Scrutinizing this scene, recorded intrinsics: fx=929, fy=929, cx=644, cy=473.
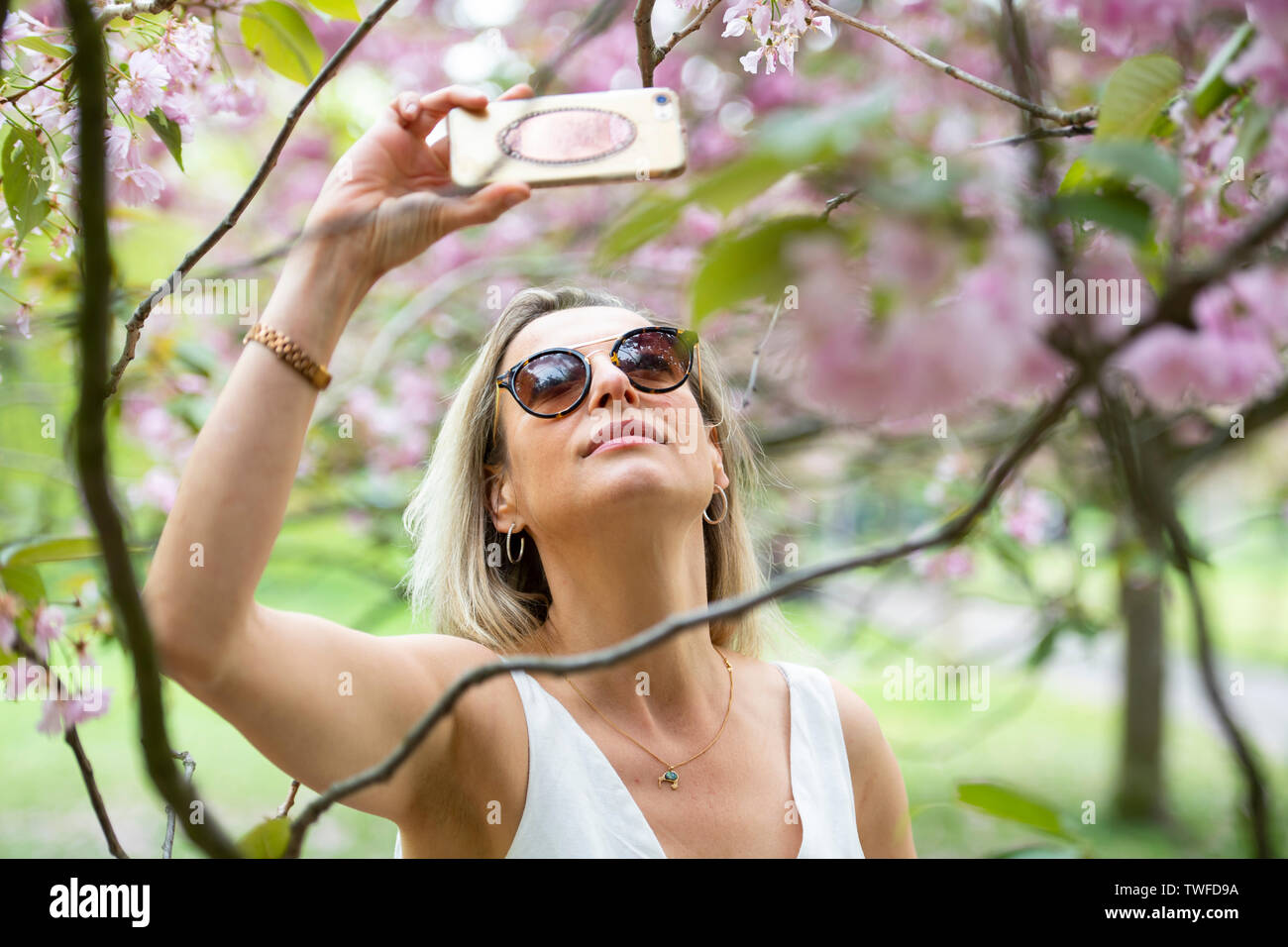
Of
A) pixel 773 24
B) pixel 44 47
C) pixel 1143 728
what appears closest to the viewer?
pixel 44 47

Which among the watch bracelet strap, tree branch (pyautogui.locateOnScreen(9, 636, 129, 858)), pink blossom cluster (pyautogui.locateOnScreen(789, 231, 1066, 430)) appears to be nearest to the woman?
the watch bracelet strap

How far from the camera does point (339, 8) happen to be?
2.81ft

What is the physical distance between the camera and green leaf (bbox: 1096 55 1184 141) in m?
0.54

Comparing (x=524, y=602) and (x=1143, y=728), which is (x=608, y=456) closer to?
(x=524, y=602)

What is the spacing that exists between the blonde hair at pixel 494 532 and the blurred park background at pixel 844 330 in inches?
4.8

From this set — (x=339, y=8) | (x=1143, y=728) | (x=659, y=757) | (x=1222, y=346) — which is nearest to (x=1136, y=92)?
(x=1222, y=346)

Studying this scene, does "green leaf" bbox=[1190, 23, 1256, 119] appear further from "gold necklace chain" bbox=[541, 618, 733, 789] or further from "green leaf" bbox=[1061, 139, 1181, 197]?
"gold necklace chain" bbox=[541, 618, 733, 789]

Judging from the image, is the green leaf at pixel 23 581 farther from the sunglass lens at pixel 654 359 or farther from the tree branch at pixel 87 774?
the sunglass lens at pixel 654 359

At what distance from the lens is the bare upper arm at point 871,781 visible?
114 centimetres

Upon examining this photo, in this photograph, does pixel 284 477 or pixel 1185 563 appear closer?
pixel 1185 563

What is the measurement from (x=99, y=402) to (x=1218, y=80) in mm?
595

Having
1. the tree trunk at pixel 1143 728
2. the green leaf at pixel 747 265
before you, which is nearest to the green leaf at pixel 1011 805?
the green leaf at pixel 747 265
